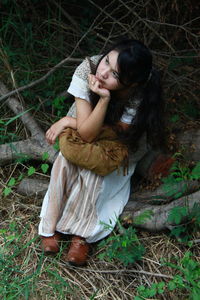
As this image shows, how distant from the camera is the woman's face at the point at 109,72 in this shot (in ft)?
8.52

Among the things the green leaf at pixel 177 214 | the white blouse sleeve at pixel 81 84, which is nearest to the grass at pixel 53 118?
the green leaf at pixel 177 214

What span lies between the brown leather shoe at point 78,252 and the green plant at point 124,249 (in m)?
0.12

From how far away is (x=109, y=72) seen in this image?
2613 mm

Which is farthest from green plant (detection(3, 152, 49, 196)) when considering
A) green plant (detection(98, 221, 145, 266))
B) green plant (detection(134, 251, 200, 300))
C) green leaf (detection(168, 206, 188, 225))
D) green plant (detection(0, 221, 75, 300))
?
green plant (detection(134, 251, 200, 300))

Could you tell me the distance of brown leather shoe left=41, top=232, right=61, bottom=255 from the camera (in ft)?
9.47

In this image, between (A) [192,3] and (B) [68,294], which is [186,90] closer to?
(A) [192,3]

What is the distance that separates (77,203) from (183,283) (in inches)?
31.2

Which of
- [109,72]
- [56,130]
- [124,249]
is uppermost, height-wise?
[109,72]

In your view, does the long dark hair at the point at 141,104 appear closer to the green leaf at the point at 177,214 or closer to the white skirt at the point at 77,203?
the white skirt at the point at 77,203

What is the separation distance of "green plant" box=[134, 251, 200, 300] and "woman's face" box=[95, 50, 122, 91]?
1.03m

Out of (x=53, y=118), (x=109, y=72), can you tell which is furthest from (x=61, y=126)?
(x=53, y=118)

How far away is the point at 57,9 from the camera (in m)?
4.06

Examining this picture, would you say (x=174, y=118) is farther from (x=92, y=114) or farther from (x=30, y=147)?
(x=30, y=147)

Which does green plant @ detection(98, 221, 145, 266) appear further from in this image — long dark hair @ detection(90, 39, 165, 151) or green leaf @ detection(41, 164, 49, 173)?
green leaf @ detection(41, 164, 49, 173)
